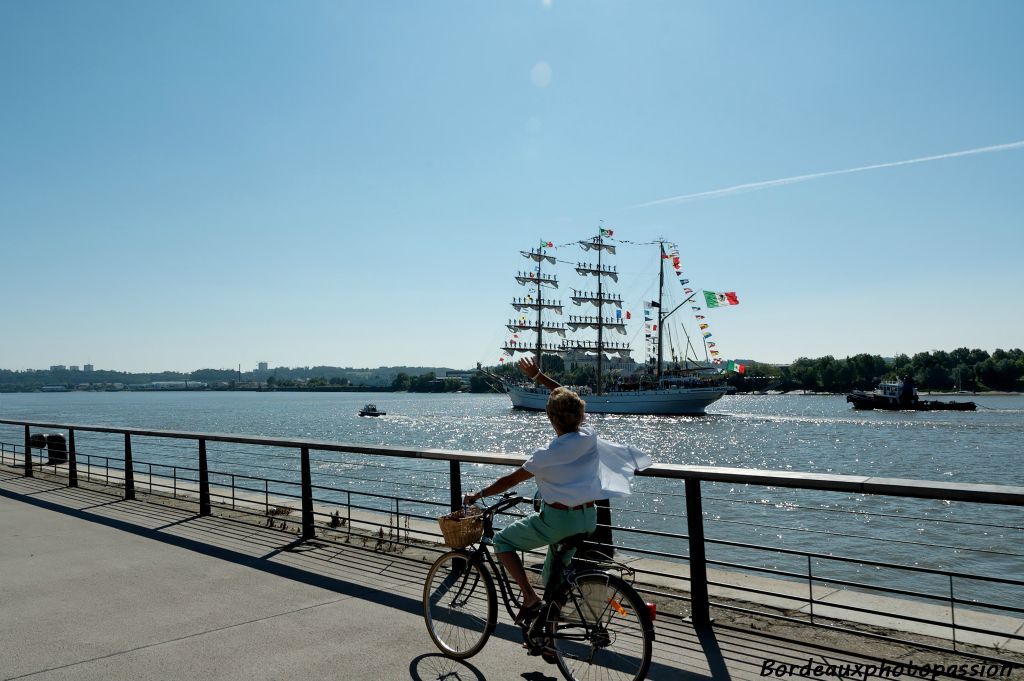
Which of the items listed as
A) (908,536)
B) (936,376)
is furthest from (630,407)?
(936,376)

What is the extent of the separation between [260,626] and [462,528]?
2006 millimetres

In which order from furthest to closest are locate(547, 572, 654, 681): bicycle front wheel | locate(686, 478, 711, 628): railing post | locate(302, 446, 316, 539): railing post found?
1. locate(302, 446, 316, 539): railing post
2. locate(686, 478, 711, 628): railing post
3. locate(547, 572, 654, 681): bicycle front wheel

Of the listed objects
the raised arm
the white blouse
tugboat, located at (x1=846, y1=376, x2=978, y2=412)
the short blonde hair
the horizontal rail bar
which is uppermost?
the raised arm

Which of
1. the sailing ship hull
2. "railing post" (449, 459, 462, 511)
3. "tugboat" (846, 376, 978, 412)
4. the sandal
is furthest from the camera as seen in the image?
"tugboat" (846, 376, 978, 412)

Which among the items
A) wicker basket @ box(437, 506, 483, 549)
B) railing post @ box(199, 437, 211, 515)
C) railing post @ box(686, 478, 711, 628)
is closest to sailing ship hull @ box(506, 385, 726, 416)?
railing post @ box(199, 437, 211, 515)

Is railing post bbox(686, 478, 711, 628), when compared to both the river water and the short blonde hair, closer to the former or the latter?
the river water

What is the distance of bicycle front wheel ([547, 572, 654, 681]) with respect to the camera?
3.92 metres

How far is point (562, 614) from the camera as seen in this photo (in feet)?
13.9

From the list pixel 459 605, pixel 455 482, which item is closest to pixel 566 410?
pixel 459 605

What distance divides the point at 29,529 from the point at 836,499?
29.1 meters

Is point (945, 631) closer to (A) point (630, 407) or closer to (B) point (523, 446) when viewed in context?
(B) point (523, 446)

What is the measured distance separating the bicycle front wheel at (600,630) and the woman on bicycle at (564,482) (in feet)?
0.60

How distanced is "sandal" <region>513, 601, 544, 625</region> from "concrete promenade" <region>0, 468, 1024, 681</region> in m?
0.38

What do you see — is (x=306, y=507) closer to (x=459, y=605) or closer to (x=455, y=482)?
(x=455, y=482)
